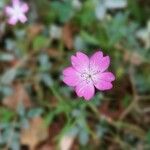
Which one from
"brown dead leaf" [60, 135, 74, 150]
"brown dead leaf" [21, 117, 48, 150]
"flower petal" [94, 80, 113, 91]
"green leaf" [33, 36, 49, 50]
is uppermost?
"green leaf" [33, 36, 49, 50]

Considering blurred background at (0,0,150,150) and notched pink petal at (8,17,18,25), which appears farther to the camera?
blurred background at (0,0,150,150)

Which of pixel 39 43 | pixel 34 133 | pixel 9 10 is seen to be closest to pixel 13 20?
pixel 9 10

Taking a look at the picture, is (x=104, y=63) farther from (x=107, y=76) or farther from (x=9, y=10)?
(x=9, y=10)

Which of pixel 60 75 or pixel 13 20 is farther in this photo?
pixel 60 75

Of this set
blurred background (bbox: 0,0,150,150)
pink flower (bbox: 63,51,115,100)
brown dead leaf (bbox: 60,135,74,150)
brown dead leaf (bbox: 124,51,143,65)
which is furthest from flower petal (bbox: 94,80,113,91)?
brown dead leaf (bbox: 124,51,143,65)

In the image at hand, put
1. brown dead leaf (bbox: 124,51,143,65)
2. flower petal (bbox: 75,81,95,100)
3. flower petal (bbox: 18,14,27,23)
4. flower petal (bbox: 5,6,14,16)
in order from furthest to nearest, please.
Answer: brown dead leaf (bbox: 124,51,143,65) → flower petal (bbox: 5,6,14,16) → flower petal (bbox: 18,14,27,23) → flower petal (bbox: 75,81,95,100)

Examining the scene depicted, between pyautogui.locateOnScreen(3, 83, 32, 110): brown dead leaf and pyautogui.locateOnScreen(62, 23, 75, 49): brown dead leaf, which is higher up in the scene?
pyautogui.locateOnScreen(62, 23, 75, 49): brown dead leaf

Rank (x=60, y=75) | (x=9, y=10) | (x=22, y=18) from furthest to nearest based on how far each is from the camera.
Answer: (x=60, y=75), (x=9, y=10), (x=22, y=18)

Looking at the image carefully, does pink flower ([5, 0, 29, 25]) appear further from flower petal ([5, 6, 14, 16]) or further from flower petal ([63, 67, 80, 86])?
flower petal ([63, 67, 80, 86])

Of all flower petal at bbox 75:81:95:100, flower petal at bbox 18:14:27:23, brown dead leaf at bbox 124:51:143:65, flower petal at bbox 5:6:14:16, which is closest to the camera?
flower petal at bbox 75:81:95:100
